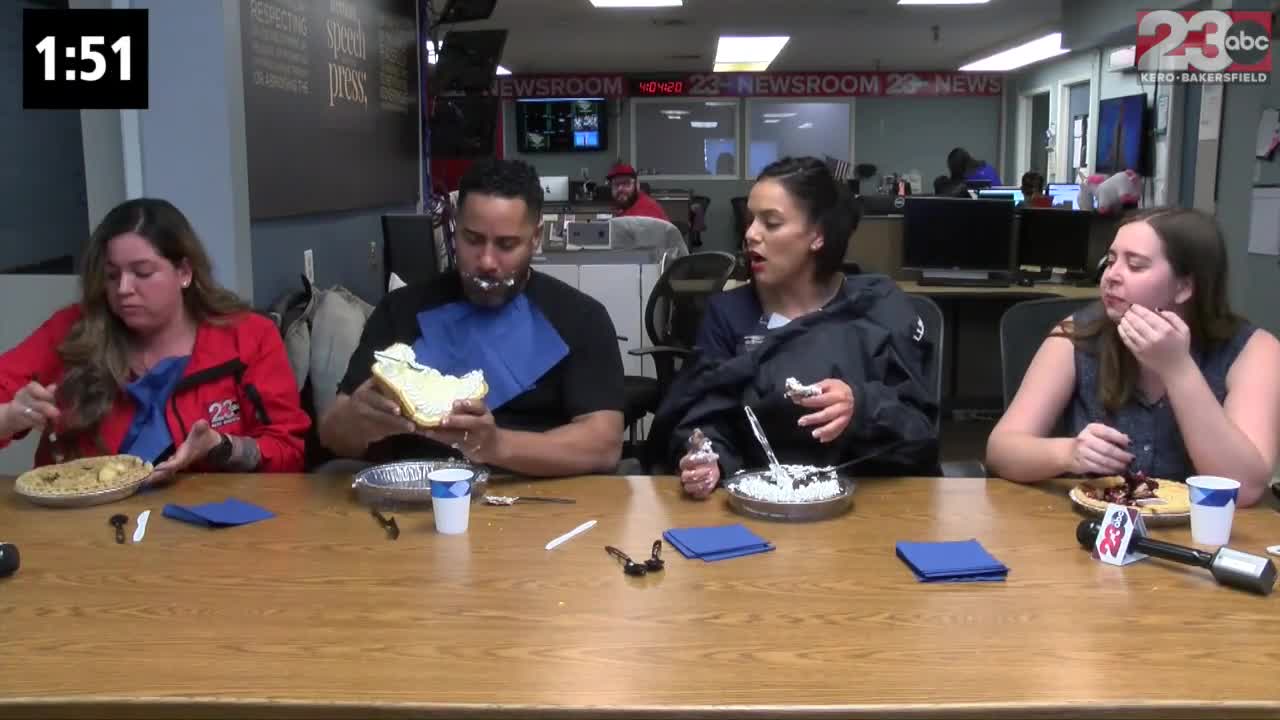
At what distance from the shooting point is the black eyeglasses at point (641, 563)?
1536mm

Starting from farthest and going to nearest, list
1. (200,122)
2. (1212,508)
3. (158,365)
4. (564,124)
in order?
(564,124), (200,122), (158,365), (1212,508)

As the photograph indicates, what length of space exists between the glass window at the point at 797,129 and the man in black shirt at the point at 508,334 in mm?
13263

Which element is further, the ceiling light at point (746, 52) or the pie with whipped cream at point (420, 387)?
the ceiling light at point (746, 52)

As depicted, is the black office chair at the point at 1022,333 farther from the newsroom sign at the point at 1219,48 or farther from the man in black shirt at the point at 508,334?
the newsroom sign at the point at 1219,48

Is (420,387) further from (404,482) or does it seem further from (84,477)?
(84,477)

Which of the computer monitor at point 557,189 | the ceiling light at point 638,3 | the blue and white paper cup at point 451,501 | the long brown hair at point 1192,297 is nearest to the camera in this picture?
the blue and white paper cup at point 451,501

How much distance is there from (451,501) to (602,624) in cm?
46

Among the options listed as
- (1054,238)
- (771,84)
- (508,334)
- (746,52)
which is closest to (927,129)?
(771,84)

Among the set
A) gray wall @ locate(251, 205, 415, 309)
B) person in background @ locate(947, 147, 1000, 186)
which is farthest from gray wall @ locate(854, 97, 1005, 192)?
gray wall @ locate(251, 205, 415, 309)

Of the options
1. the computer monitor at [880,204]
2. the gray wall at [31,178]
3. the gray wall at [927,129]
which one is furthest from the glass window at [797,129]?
the gray wall at [31,178]

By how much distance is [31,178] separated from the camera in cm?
329

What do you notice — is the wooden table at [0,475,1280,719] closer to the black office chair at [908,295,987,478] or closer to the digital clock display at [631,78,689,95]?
the black office chair at [908,295,987,478]

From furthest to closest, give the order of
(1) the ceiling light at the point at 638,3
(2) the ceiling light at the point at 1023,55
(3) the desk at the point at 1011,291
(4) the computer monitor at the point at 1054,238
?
(2) the ceiling light at the point at 1023,55, (1) the ceiling light at the point at 638,3, (4) the computer monitor at the point at 1054,238, (3) the desk at the point at 1011,291

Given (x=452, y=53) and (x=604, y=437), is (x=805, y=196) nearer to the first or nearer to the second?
(x=604, y=437)
